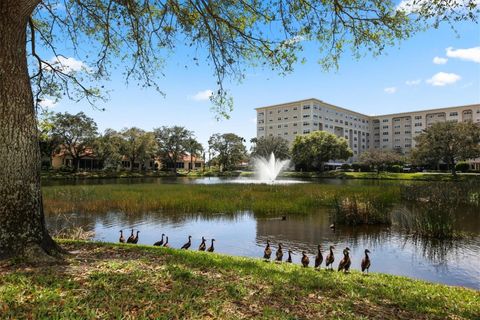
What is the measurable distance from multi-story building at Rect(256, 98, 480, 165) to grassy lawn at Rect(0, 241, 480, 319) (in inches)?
3862

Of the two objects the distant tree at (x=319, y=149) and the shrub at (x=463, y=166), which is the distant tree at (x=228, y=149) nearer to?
the distant tree at (x=319, y=149)

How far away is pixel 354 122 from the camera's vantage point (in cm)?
11538

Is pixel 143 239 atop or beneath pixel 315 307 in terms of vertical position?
beneath

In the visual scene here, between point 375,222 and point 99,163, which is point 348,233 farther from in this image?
point 99,163

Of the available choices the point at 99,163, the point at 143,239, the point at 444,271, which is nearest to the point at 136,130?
the point at 99,163

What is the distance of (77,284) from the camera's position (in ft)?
15.3

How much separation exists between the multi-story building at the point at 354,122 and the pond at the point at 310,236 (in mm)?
86754

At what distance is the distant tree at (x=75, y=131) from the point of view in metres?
55.8

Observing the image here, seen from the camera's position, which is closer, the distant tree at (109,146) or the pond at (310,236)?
the pond at (310,236)

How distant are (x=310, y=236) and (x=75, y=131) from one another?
53394 millimetres

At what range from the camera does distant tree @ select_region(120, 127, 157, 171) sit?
68.1 metres

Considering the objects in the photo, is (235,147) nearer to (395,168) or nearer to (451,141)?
(395,168)

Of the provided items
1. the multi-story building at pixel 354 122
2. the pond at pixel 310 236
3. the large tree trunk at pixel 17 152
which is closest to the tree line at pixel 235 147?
the multi-story building at pixel 354 122

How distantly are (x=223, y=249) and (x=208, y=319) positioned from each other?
8652 millimetres
